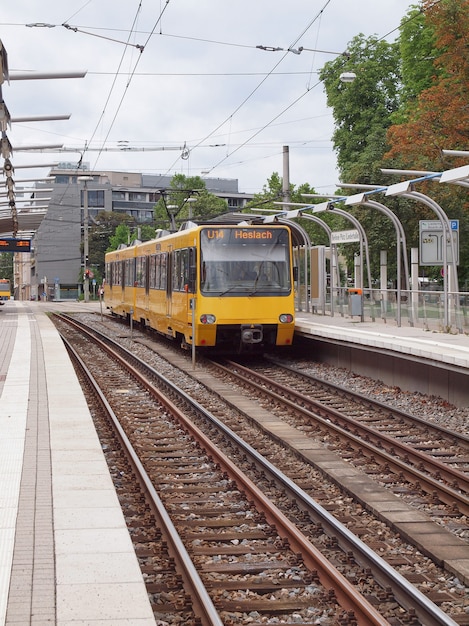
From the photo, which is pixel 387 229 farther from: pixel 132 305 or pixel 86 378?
pixel 86 378

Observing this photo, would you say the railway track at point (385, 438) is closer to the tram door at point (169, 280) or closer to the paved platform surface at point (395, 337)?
the paved platform surface at point (395, 337)

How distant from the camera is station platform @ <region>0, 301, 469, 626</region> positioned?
5285 mm

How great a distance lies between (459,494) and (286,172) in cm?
2207

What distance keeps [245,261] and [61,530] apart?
1296 centimetres

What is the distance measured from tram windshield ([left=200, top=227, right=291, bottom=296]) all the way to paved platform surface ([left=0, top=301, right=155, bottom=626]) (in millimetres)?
6555

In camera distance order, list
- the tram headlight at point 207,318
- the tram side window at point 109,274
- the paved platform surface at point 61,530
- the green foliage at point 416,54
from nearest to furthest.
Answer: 1. the paved platform surface at point 61,530
2. the tram headlight at point 207,318
3. the green foliage at point 416,54
4. the tram side window at point 109,274

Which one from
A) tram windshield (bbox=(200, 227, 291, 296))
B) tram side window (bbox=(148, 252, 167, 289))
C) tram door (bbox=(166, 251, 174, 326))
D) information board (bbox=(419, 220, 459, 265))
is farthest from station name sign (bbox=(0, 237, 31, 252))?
information board (bbox=(419, 220, 459, 265))

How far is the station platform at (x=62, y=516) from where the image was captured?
5.29 m

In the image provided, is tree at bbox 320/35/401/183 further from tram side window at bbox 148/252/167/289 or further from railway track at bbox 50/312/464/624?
railway track at bbox 50/312/464/624

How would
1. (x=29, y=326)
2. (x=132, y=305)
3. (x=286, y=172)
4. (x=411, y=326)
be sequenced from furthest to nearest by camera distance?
(x=29, y=326) < (x=132, y=305) < (x=286, y=172) < (x=411, y=326)

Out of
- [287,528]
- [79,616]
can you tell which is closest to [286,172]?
[287,528]

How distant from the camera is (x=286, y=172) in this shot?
96.7 ft

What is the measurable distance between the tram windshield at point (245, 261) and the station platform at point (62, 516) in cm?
394

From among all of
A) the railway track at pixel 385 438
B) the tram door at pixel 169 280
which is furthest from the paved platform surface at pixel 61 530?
the tram door at pixel 169 280
